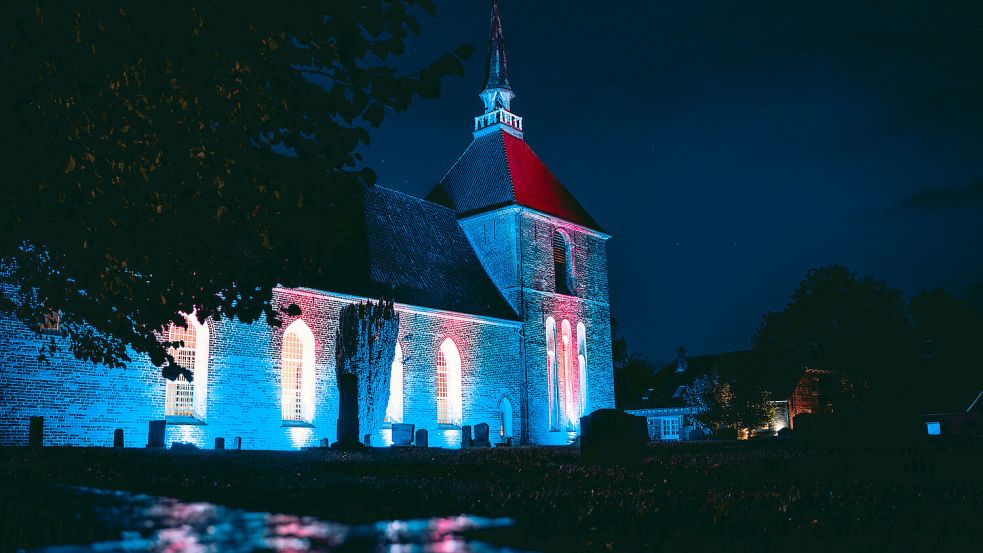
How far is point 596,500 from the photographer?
6.45 m

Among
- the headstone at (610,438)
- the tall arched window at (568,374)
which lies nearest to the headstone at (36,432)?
the headstone at (610,438)

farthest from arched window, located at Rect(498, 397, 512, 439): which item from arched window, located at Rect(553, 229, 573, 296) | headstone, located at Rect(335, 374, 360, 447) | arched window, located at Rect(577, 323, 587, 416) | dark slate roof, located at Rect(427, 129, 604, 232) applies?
headstone, located at Rect(335, 374, 360, 447)

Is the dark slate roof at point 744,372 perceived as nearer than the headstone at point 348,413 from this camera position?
No

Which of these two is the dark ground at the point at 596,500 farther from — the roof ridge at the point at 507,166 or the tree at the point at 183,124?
the roof ridge at the point at 507,166

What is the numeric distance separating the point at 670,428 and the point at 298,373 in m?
32.9

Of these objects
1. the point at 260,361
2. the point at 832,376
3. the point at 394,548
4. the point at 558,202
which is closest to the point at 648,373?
the point at 832,376

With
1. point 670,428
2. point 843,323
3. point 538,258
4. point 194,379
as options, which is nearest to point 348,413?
point 194,379

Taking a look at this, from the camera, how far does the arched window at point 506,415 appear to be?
33062 mm

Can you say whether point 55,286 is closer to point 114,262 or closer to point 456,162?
point 114,262

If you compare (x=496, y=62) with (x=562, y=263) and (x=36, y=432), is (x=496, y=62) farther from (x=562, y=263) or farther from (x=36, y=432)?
(x=36, y=432)

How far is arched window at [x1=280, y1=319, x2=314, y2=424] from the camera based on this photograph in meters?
26.0

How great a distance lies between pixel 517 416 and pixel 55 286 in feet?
82.8

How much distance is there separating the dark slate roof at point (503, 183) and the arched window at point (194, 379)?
15.7 meters

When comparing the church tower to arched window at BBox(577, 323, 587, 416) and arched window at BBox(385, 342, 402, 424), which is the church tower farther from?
arched window at BBox(385, 342, 402, 424)
